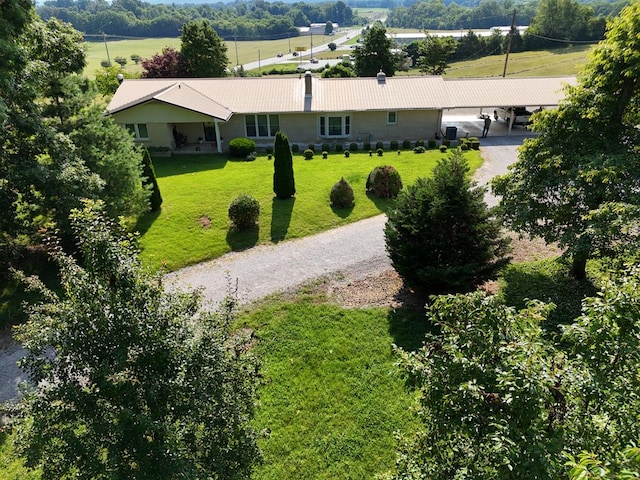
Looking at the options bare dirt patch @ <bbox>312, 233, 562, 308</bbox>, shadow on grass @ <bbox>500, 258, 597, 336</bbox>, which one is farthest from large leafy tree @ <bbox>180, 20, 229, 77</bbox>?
shadow on grass @ <bbox>500, 258, 597, 336</bbox>

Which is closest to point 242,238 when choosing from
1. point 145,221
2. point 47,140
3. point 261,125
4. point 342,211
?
point 145,221

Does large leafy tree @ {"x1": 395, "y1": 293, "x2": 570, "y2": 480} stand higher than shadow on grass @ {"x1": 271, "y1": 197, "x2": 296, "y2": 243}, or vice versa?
large leafy tree @ {"x1": 395, "y1": 293, "x2": 570, "y2": 480}

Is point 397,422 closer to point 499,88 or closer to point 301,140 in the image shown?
point 301,140

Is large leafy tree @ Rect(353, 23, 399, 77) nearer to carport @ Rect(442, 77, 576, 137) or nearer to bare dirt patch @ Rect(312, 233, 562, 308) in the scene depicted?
carport @ Rect(442, 77, 576, 137)

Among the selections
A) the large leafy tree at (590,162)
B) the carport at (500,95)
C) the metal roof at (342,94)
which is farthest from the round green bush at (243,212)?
the carport at (500,95)

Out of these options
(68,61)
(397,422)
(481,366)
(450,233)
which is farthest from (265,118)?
(481,366)

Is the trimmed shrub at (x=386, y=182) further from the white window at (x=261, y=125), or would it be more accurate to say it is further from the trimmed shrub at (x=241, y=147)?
the white window at (x=261, y=125)

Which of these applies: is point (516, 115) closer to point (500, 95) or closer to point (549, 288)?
point (500, 95)
